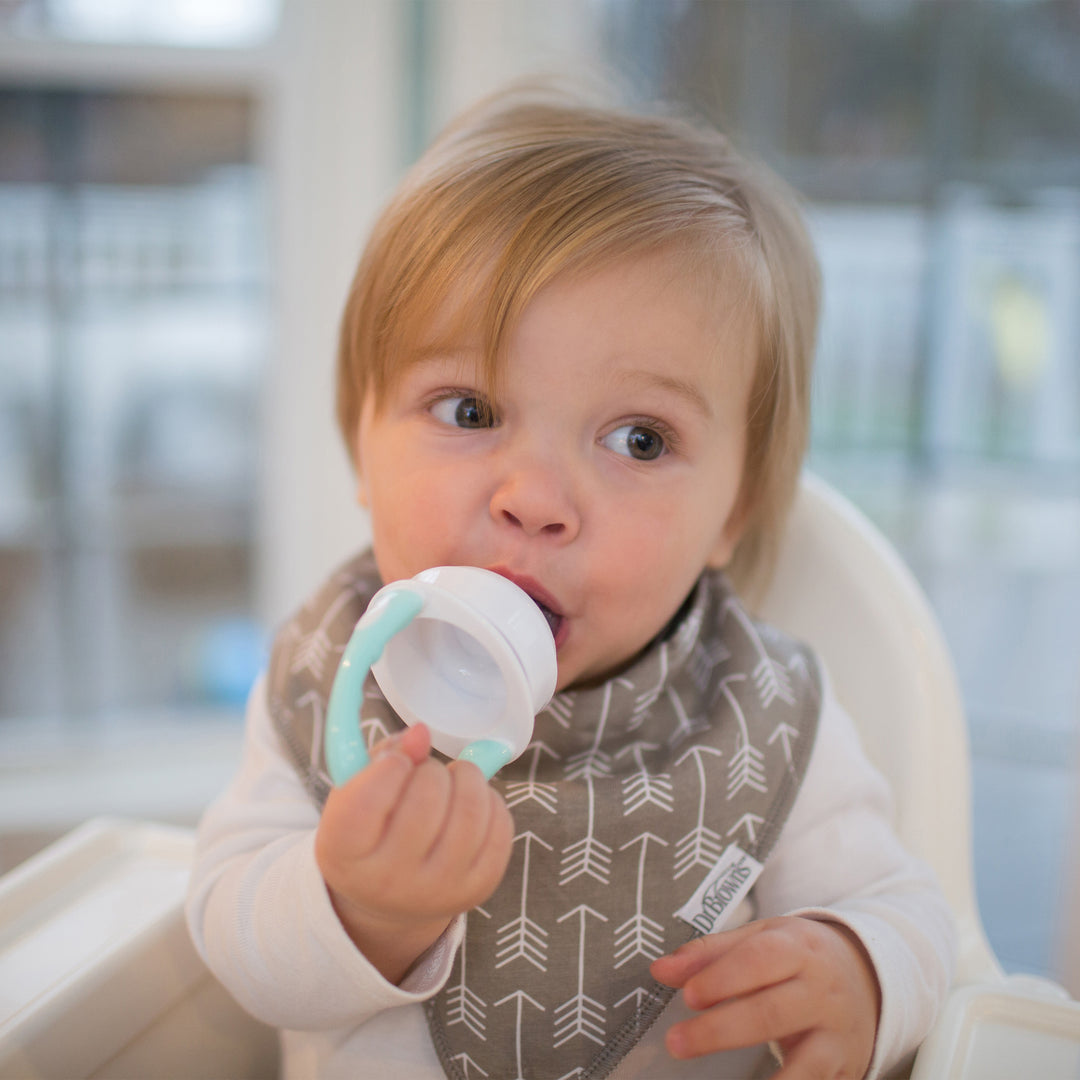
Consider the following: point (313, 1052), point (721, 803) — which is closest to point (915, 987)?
point (721, 803)

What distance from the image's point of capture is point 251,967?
54cm

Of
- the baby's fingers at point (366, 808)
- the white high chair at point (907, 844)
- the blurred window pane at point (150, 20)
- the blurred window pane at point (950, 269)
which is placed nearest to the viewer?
the baby's fingers at point (366, 808)

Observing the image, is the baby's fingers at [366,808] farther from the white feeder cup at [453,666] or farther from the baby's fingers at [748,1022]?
the baby's fingers at [748,1022]

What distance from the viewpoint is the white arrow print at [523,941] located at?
Answer: 61 cm

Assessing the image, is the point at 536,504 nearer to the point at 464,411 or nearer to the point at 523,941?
the point at 464,411

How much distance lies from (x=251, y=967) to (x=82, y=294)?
1.22m

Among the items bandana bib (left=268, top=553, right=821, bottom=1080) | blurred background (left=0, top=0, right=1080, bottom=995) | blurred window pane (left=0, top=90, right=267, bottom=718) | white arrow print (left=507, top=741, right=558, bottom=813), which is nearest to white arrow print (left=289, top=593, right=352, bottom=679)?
bandana bib (left=268, top=553, right=821, bottom=1080)

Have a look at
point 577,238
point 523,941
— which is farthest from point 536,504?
point 523,941

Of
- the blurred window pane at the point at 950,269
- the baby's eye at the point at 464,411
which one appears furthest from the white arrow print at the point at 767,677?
the blurred window pane at the point at 950,269

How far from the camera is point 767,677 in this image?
2.23ft

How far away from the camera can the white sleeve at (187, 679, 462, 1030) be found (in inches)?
19.8

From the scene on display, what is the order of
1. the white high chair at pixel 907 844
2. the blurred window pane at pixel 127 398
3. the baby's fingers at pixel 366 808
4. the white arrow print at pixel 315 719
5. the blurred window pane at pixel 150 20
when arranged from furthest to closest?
the blurred window pane at pixel 127 398 < the blurred window pane at pixel 150 20 < the white arrow print at pixel 315 719 < the white high chair at pixel 907 844 < the baby's fingers at pixel 366 808

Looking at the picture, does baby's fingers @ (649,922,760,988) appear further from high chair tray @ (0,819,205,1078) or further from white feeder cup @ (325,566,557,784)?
high chair tray @ (0,819,205,1078)

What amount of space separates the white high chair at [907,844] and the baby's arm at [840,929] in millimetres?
27
